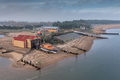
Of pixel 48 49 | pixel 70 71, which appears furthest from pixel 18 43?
pixel 70 71

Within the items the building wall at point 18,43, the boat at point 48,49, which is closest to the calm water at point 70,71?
the boat at point 48,49

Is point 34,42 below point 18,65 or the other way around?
the other way around

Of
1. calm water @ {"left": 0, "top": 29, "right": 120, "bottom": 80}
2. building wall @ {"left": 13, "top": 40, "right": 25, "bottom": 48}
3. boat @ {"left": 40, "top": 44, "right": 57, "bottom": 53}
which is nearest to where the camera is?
calm water @ {"left": 0, "top": 29, "right": 120, "bottom": 80}

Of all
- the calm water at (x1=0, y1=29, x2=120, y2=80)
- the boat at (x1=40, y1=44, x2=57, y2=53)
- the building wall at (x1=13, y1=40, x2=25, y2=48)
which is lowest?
the calm water at (x1=0, y1=29, x2=120, y2=80)

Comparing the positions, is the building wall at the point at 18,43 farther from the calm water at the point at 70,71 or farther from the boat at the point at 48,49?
the calm water at the point at 70,71

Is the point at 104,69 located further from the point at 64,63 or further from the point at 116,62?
the point at 64,63

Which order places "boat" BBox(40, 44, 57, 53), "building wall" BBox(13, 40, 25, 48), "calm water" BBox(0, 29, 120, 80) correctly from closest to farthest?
"calm water" BBox(0, 29, 120, 80) → "boat" BBox(40, 44, 57, 53) → "building wall" BBox(13, 40, 25, 48)

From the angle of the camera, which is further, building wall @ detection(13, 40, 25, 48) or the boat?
building wall @ detection(13, 40, 25, 48)

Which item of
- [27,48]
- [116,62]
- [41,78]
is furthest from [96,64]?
[27,48]

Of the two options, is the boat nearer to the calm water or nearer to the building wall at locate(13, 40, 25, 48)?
the calm water

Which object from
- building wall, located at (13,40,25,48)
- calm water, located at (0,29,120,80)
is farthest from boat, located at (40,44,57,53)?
building wall, located at (13,40,25,48)

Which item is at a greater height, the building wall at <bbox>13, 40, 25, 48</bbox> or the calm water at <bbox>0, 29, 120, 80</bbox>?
the building wall at <bbox>13, 40, 25, 48</bbox>
